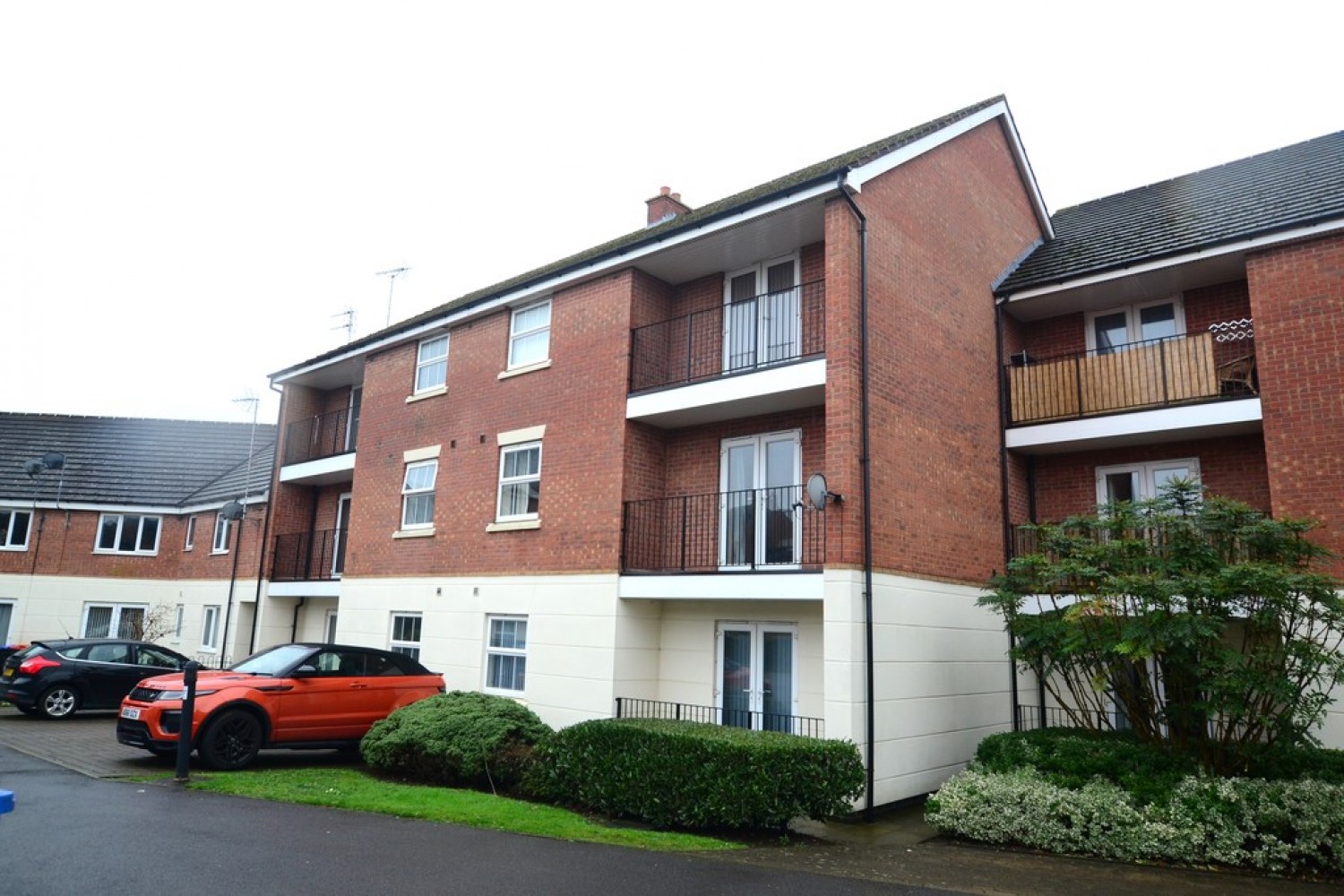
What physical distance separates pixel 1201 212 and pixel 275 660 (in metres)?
14.5

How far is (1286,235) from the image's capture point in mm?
11641

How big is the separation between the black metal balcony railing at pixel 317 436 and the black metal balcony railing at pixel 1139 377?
44.9 feet

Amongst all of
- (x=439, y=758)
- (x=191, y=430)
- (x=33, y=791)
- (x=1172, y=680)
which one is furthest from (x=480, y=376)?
(x=191, y=430)

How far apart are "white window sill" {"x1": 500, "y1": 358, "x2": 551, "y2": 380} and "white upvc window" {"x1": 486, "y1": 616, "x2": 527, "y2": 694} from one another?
3.81 metres

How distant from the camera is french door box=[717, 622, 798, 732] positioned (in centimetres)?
1168

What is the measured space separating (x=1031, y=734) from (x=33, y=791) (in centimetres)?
1040

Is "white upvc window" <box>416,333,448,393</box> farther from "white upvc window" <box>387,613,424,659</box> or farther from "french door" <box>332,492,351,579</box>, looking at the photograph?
"white upvc window" <box>387,613,424,659</box>

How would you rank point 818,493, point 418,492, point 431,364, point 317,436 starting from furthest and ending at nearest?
1. point 317,436
2. point 431,364
3. point 418,492
4. point 818,493

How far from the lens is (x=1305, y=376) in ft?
36.5

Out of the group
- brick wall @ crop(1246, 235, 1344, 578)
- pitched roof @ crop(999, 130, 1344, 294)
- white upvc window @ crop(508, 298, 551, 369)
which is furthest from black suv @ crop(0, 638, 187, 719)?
brick wall @ crop(1246, 235, 1344, 578)

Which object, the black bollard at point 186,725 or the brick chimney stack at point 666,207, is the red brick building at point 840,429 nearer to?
the brick chimney stack at point 666,207

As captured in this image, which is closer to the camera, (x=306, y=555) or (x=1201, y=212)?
(x=1201, y=212)

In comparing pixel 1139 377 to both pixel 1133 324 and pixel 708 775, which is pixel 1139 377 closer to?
pixel 1133 324

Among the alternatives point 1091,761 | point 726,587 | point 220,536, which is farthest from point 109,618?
point 1091,761
